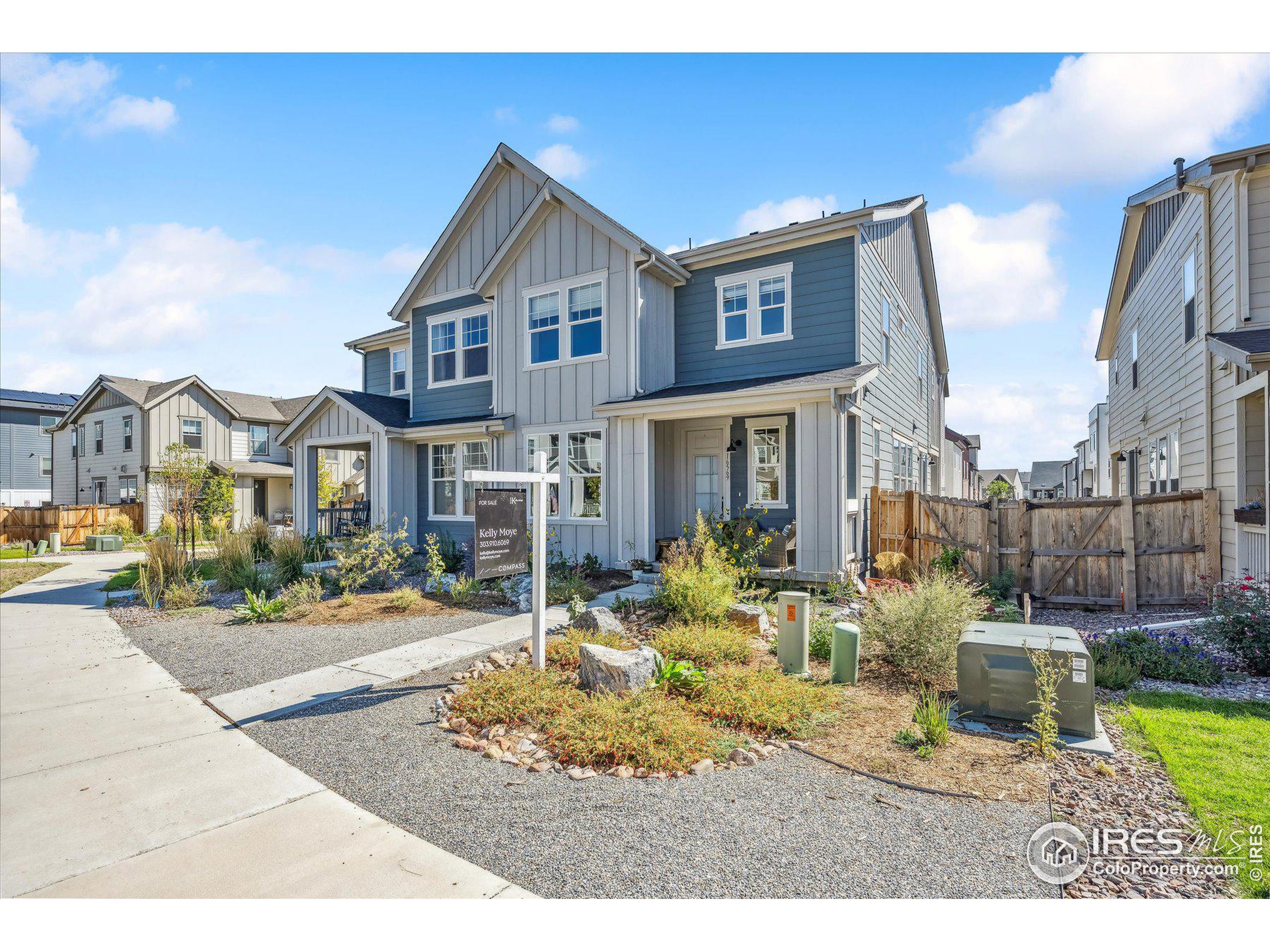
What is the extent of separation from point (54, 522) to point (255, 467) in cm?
1929

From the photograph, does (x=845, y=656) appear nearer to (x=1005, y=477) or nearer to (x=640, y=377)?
(x=640, y=377)

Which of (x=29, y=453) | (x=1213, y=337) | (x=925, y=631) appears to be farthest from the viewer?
(x=29, y=453)

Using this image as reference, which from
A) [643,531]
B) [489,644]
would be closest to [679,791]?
[489,644]

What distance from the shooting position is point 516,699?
16.0 ft

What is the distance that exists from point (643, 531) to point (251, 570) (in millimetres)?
6852

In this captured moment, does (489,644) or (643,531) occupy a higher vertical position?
(643,531)

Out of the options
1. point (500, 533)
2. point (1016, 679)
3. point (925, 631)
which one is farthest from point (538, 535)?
point (1016, 679)

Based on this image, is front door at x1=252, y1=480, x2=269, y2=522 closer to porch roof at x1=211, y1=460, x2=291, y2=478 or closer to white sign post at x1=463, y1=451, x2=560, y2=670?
porch roof at x1=211, y1=460, x2=291, y2=478

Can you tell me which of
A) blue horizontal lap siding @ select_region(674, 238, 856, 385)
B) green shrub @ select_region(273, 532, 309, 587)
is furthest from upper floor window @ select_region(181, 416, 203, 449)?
blue horizontal lap siding @ select_region(674, 238, 856, 385)

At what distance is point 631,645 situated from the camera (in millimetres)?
6273

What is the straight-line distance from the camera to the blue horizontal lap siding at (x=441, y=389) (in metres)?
14.2

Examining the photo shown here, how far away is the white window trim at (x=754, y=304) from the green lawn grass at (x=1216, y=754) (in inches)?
310

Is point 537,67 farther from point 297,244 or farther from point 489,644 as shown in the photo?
point 489,644

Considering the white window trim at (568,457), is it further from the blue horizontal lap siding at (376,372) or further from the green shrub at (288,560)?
the blue horizontal lap siding at (376,372)
